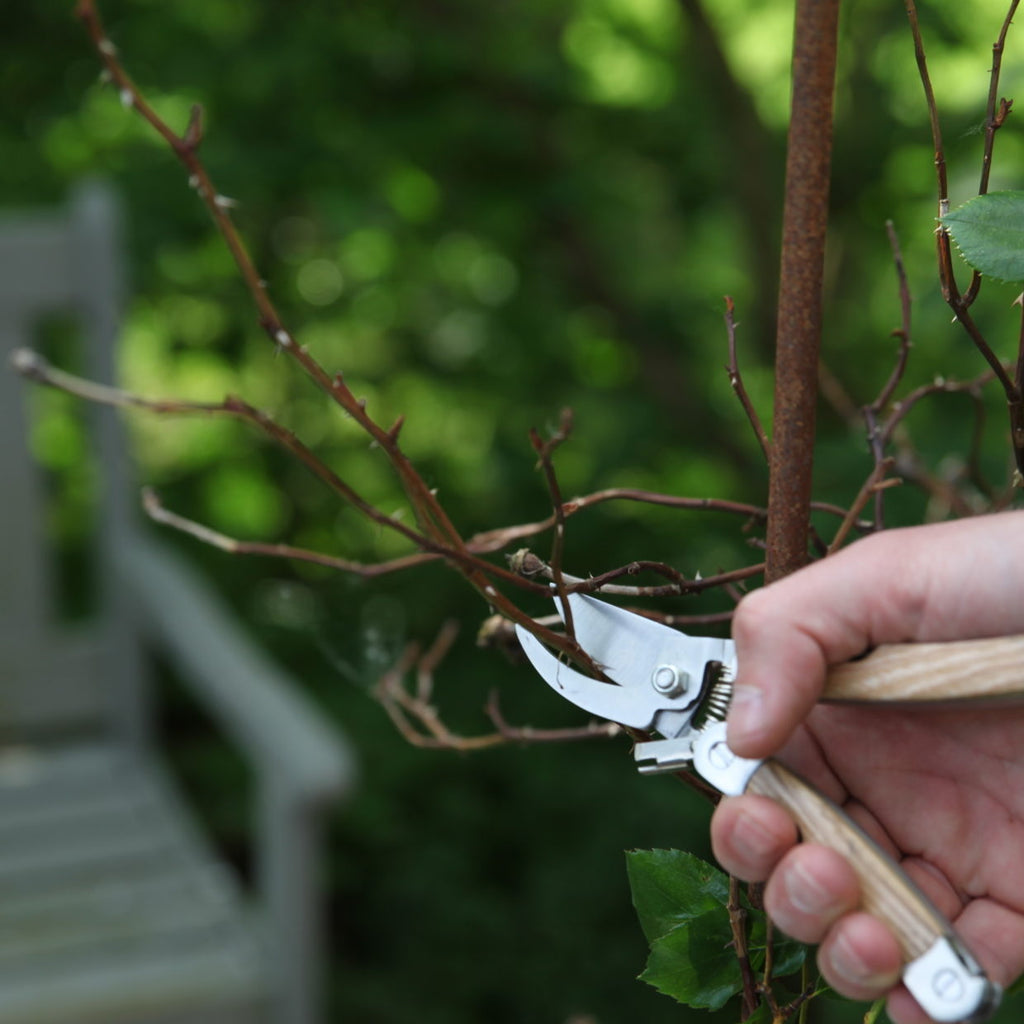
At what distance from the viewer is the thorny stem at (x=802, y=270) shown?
0.46 metres

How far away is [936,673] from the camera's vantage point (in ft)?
1.53

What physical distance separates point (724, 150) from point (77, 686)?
5.28 feet

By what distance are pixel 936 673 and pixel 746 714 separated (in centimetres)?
7

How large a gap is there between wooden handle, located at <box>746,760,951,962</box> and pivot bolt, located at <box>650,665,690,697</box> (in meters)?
0.05

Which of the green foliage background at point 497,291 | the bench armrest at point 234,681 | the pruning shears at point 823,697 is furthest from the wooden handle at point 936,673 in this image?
the bench armrest at point 234,681

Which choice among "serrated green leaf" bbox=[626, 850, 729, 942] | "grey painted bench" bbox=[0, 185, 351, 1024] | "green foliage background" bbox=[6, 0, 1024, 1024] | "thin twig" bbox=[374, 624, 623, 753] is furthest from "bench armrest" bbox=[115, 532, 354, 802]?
"serrated green leaf" bbox=[626, 850, 729, 942]

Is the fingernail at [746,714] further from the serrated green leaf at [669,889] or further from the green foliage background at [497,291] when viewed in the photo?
the green foliage background at [497,291]

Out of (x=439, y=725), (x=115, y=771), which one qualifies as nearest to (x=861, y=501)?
(x=439, y=725)

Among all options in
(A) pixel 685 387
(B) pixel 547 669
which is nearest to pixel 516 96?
(A) pixel 685 387

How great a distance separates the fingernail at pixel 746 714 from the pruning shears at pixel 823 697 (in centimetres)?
2

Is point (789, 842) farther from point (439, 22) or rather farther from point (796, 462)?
point (439, 22)

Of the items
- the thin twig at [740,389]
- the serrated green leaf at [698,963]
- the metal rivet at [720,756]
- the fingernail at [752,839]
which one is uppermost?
the thin twig at [740,389]

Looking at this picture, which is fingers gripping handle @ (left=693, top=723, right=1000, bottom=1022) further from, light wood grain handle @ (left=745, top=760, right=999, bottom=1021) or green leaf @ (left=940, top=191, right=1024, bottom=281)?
green leaf @ (left=940, top=191, right=1024, bottom=281)

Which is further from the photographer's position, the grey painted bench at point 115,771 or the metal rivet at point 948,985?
the grey painted bench at point 115,771
